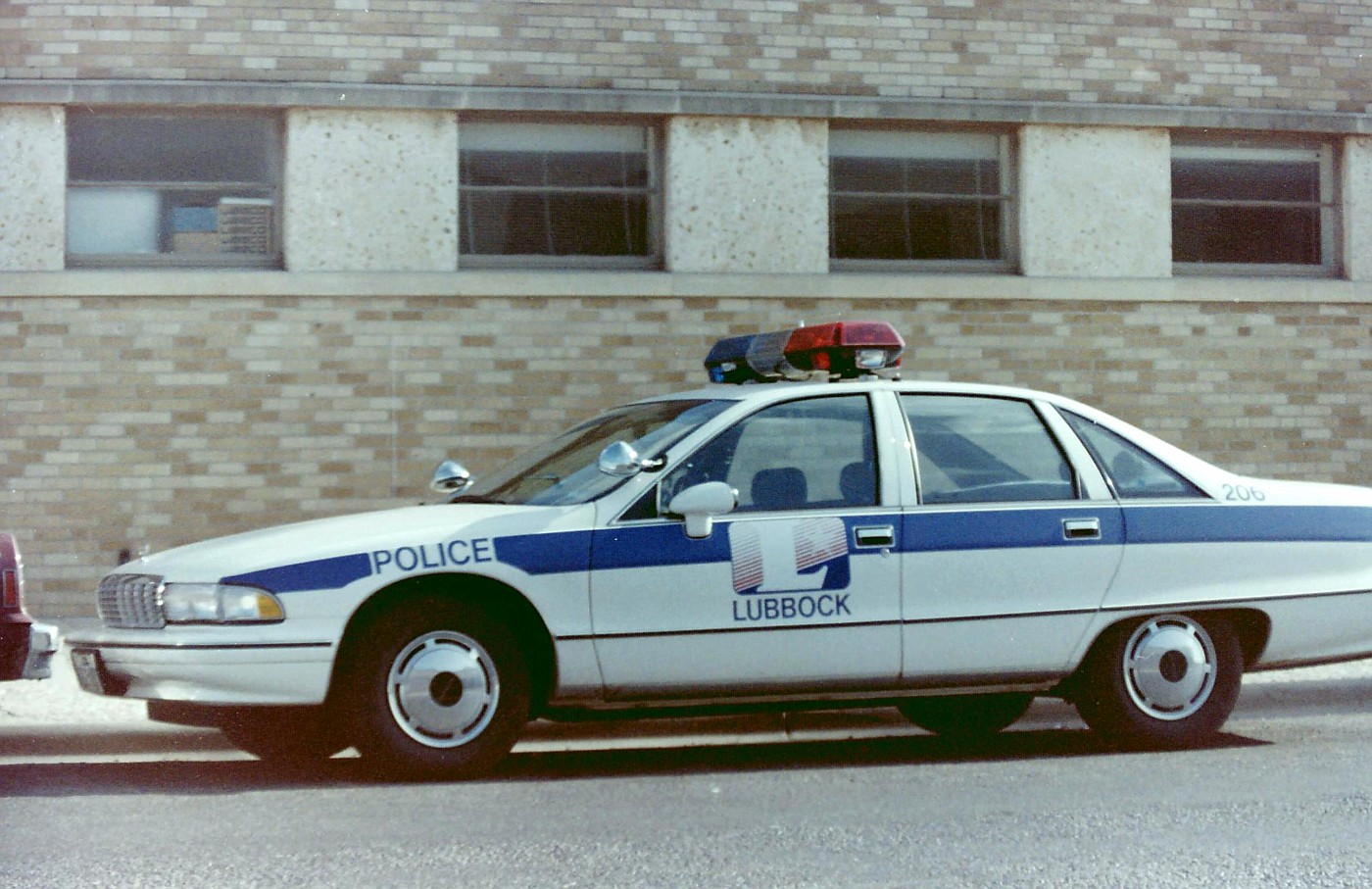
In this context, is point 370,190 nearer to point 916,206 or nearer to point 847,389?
point 916,206

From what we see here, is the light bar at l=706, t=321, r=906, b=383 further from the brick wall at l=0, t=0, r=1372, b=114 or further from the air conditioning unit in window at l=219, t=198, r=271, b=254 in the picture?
the air conditioning unit in window at l=219, t=198, r=271, b=254

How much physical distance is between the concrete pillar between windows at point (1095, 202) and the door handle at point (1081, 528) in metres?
6.04

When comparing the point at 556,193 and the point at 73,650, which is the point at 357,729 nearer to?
the point at 73,650

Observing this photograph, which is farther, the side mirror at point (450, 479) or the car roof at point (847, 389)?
the side mirror at point (450, 479)

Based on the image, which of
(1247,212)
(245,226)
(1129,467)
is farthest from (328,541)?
(1247,212)

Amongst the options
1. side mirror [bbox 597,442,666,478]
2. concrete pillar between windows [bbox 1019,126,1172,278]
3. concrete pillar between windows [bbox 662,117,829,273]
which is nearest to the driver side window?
side mirror [bbox 597,442,666,478]

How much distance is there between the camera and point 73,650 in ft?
21.4

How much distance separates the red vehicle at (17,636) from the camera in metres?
6.45

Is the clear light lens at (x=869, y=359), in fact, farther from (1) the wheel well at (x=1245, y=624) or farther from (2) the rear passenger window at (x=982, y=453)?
(1) the wheel well at (x=1245, y=624)

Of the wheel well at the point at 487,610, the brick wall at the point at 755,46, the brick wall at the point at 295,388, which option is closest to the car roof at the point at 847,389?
the wheel well at the point at 487,610

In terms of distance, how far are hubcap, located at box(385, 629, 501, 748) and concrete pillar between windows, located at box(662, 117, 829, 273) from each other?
6.26 m

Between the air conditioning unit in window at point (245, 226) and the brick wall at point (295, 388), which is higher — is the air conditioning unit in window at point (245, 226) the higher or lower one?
the higher one

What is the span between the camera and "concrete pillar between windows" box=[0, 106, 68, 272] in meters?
11.7

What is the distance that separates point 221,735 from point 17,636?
4.61 feet
